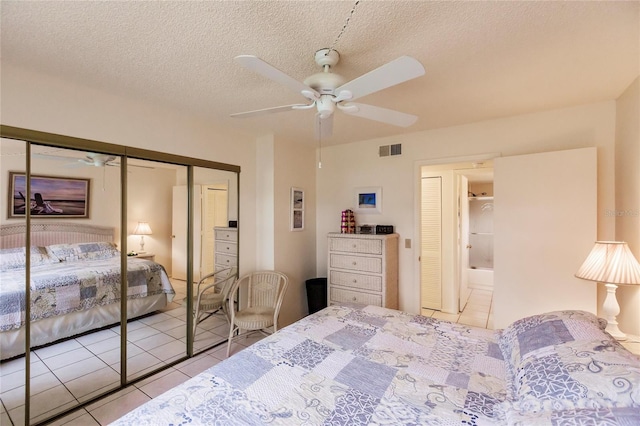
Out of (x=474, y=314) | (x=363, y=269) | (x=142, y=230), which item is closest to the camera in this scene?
(x=142, y=230)

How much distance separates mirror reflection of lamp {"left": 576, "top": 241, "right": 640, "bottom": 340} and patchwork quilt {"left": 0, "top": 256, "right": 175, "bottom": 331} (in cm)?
349

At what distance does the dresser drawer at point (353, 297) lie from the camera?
322cm

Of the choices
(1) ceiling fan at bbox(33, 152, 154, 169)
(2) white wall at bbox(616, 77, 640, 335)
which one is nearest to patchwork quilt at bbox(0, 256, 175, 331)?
(1) ceiling fan at bbox(33, 152, 154, 169)

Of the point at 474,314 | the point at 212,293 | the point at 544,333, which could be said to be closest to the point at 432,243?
the point at 474,314

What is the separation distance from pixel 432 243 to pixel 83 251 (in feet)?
13.2

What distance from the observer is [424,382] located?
1.32m

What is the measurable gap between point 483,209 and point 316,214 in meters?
3.95

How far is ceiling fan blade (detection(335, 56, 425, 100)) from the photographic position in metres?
1.19

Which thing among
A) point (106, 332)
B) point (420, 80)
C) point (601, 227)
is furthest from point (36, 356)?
point (601, 227)

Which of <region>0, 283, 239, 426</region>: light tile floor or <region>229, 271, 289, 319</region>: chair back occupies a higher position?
<region>229, 271, 289, 319</region>: chair back

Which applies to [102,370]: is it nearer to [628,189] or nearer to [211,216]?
[211,216]

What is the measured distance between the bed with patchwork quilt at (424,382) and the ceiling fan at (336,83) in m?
1.34

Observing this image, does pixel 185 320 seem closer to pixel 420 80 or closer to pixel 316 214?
pixel 316 214

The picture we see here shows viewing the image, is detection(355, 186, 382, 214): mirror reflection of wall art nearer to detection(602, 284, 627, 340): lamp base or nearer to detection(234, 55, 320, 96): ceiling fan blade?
detection(602, 284, 627, 340): lamp base
